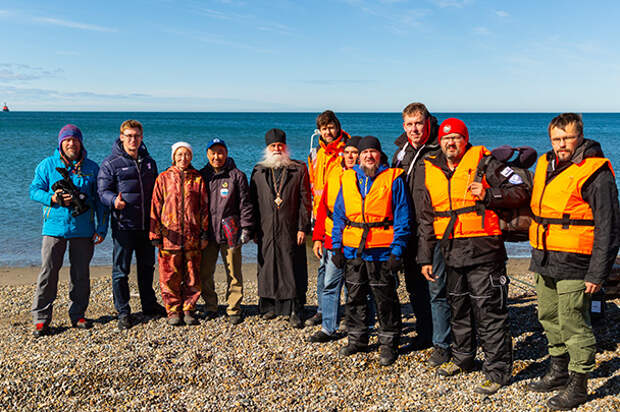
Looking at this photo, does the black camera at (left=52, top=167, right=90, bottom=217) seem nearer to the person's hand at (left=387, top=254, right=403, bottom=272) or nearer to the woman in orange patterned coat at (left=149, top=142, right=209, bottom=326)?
the woman in orange patterned coat at (left=149, top=142, right=209, bottom=326)

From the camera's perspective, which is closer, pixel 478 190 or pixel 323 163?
pixel 478 190

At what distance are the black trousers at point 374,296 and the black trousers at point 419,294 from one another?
0.80 feet

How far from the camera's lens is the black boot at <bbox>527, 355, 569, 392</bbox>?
4.12 m

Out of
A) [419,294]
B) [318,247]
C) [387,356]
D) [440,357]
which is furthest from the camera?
[318,247]

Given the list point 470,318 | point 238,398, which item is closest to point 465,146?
point 470,318

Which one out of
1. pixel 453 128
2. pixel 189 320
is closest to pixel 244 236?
pixel 189 320

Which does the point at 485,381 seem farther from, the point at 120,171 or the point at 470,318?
the point at 120,171

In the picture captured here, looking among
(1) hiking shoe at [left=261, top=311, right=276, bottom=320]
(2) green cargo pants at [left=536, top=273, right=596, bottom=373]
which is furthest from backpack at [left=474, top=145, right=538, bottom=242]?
(1) hiking shoe at [left=261, top=311, right=276, bottom=320]

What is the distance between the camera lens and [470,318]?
434 cm

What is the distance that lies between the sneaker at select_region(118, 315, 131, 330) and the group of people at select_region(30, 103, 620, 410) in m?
0.02

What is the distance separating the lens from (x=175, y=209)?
18.2ft

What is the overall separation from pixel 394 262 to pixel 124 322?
342cm

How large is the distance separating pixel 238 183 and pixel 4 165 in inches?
1112

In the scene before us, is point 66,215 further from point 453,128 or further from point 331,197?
point 453,128
